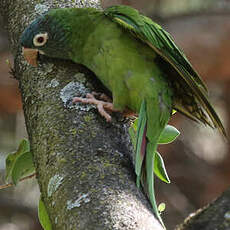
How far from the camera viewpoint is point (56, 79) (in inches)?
90.3

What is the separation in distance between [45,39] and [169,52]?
70 cm

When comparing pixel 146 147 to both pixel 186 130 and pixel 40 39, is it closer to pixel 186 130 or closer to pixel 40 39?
pixel 40 39

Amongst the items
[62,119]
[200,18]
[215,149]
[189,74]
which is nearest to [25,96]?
[62,119]

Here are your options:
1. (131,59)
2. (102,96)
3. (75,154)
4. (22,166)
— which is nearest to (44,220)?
(22,166)

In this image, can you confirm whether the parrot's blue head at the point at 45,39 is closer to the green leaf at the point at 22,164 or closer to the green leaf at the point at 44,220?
the green leaf at the point at 22,164

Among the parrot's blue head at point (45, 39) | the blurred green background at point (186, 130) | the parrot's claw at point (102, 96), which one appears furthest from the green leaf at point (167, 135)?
the blurred green background at point (186, 130)

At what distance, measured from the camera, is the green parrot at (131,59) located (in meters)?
2.48

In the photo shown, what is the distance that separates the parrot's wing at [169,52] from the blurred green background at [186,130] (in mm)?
3556

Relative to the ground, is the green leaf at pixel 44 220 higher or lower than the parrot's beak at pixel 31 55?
lower

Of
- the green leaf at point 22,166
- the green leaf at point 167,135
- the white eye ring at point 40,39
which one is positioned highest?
the white eye ring at point 40,39

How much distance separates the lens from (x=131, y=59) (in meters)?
2.63

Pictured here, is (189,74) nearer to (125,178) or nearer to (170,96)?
(170,96)

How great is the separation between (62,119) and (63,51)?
2.23ft

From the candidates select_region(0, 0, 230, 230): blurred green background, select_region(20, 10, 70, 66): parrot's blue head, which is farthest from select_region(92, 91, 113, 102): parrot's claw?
select_region(0, 0, 230, 230): blurred green background
